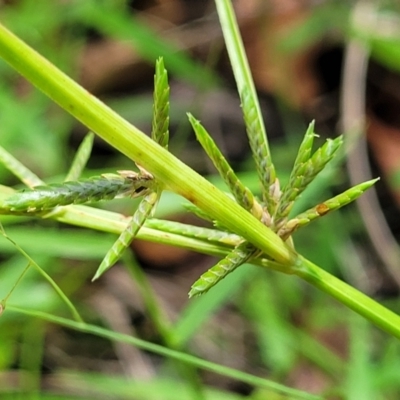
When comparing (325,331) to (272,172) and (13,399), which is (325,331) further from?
(272,172)

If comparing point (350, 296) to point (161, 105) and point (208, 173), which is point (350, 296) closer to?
point (161, 105)

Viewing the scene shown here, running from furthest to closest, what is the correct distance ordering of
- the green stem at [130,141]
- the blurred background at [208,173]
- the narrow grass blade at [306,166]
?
the blurred background at [208,173] → the narrow grass blade at [306,166] → the green stem at [130,141]

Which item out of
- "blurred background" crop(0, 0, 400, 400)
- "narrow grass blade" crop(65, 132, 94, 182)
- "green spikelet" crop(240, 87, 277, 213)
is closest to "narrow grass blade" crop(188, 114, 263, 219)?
"green spikelet" crop(240, 87, 277, 213)

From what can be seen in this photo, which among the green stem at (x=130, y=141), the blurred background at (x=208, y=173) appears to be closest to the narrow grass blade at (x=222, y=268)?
the green stem at (x=130, y=141)

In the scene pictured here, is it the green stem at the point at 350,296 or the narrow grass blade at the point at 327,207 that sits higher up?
the narrow grass blade at the point at 327,207

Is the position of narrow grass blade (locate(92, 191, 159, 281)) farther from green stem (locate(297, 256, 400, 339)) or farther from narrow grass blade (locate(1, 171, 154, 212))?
green stem (locate(297, 256, 400, 339))

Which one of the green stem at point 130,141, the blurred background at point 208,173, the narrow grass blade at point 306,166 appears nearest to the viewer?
the green stem at point 130,141

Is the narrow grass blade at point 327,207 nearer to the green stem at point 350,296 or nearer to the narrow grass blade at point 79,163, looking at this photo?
the green stem at point 350,296
